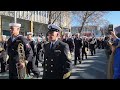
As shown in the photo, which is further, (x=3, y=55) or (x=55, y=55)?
(x=3, y=55)

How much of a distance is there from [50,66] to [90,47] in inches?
650

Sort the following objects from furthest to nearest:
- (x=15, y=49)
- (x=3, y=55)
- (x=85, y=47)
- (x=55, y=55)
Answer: (x=85, y=47)
(x=3, y=55)
(x=15, y=49)
(x=55, y=55)

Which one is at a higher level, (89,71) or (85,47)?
(85,47)

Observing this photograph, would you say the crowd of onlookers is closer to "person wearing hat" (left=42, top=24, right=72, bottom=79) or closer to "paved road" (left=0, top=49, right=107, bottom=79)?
"paved road" (left=0, top=49, right=107, bottom=79)

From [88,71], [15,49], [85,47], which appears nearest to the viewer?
[15,49]

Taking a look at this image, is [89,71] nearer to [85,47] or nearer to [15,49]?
[15,49]

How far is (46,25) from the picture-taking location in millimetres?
3023

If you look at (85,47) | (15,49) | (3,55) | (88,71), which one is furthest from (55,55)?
(85,47)

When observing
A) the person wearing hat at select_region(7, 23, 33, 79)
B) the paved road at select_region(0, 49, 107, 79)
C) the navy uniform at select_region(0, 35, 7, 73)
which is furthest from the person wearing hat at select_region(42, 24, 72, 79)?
the navy uniform at select_region(0, 35, 7, 73)

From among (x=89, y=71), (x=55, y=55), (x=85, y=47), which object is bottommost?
(x=89, y=71)

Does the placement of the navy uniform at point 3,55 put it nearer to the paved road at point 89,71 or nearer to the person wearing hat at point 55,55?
the paved road at point 89,71

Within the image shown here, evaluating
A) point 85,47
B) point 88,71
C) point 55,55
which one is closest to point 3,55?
point 88,71
